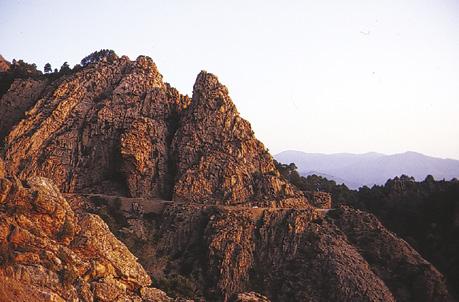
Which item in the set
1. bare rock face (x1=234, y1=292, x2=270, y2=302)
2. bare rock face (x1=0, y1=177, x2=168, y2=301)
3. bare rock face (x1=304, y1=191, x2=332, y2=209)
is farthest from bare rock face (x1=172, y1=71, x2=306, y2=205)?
bare rock face (x1=0, y1=177, x2=168, y2=301)

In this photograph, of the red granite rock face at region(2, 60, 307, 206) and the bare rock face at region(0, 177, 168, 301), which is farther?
the red granite rock face at region(2, 60, 307, 206)

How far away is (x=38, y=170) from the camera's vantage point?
68.8m

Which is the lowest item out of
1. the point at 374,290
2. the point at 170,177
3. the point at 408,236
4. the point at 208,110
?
the point at 374,290

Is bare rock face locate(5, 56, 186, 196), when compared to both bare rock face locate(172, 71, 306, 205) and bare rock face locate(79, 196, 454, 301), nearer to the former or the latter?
bare rock face locate(172, 71, 306, 205)

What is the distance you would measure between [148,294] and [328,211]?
53.6 meters

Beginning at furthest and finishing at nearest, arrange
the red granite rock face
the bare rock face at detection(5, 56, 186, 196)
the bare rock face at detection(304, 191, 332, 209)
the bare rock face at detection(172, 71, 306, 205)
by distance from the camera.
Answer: the bare rock face at detection(304, 191, 332, 209) → the bare rock face at detection(5, 56, 186, 196) → the red granite rock face → the bare rock face at detection(172, 71, 306, 205)

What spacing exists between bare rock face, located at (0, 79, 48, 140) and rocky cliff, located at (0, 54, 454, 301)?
254mm

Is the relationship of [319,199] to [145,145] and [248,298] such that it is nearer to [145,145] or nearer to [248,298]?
[145,145]

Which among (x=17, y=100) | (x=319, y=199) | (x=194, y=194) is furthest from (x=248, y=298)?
(x=17, y=100)

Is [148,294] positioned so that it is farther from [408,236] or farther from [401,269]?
Result: [408,236]

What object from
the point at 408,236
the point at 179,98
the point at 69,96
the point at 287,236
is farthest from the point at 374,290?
the point at 69,96

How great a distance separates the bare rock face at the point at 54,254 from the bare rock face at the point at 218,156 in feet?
153

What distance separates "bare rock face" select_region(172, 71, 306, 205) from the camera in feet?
225

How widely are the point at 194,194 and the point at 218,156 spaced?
7.60 metres
